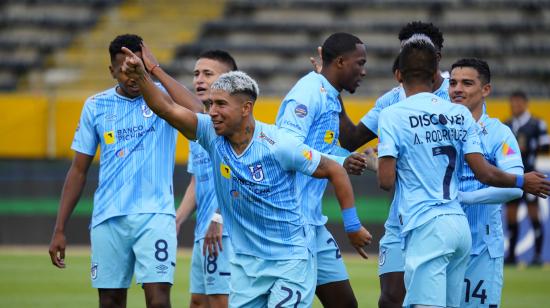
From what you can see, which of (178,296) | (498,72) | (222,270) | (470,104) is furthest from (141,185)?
(498,72)

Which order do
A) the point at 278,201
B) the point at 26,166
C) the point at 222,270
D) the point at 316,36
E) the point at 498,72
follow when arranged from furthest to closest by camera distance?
1. the point at 316,36
2. the point at 498,72
3. the point at 26,166
4. the point at 222,270
5. the point at 278,201

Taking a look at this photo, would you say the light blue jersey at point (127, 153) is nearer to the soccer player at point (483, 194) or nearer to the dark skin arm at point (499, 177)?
the soccer player at point (483, 194)

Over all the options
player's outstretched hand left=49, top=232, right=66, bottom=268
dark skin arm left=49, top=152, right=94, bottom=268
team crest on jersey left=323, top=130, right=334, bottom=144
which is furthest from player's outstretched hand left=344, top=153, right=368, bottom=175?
player's outstretched hand left=49, top=232, right=66, bottom=268

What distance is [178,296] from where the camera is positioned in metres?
13.1

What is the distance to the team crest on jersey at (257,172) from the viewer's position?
6777 millimetres

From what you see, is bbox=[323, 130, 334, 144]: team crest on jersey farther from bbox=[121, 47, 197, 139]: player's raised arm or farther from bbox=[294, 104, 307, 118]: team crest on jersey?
bbox=[121, 47, 197, 139]: player's raised arm

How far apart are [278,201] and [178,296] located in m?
6.60

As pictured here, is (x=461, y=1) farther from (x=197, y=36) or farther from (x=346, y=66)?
(x=346, y=66)

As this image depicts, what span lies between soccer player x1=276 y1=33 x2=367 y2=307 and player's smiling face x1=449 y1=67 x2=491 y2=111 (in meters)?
0.76

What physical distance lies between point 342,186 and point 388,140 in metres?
0.41

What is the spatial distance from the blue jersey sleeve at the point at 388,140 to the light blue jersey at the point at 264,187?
0.41 metres

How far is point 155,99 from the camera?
6.66 metres

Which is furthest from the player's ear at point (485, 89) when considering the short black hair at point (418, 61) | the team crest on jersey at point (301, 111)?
the team crest on jersey at point (301, 111)

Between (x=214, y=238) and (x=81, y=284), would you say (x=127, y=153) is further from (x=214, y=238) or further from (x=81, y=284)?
(x=81, y=284)
